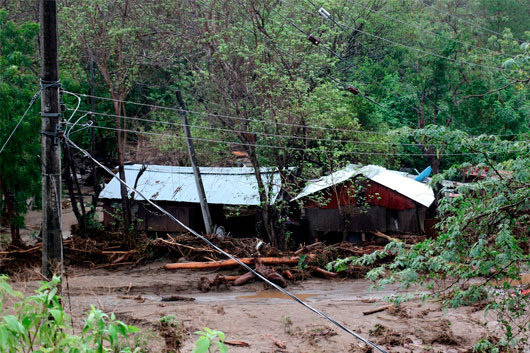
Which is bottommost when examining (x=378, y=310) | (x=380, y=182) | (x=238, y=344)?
(x=238, y=344)

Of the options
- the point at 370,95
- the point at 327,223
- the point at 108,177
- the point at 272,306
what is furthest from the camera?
the point at 108,177

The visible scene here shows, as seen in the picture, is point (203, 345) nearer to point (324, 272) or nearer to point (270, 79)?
point (324, 272)

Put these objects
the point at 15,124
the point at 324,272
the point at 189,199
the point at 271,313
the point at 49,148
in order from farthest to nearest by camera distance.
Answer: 1. the point at 189,199
2. the point at 15,124
3. the point at 324,272
4. the point at 271,313
5. the point at 49,148

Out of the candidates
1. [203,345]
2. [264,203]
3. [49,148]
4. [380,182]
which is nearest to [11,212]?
[264,203]

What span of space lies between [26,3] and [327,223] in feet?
53.7

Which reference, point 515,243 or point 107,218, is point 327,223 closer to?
point 107,218

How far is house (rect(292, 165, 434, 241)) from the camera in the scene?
19.9 m

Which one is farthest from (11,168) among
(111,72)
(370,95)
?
(370,95)

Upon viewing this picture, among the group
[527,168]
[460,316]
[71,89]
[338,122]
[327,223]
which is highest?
[71,89]

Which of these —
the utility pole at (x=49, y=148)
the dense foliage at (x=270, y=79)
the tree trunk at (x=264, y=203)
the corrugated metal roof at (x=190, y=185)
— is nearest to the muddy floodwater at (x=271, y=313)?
the utility pole at (x=49, y=148)

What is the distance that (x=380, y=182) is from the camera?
20.1 metres

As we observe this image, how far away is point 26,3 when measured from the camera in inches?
961

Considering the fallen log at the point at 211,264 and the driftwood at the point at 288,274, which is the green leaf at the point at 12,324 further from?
the fallen log at the point at 211,264

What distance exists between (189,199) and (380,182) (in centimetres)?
766
